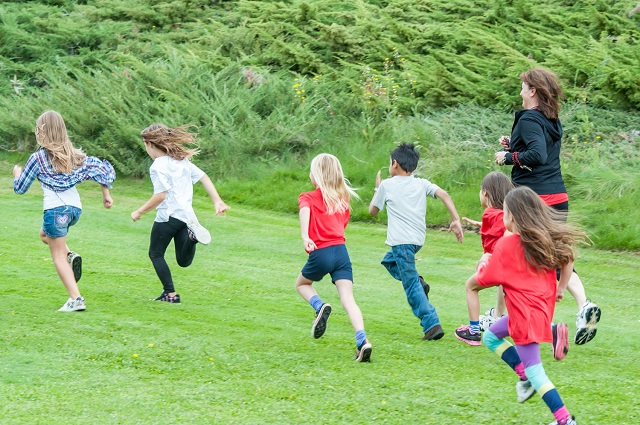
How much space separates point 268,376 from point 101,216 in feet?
27.1

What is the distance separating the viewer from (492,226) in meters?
7.38

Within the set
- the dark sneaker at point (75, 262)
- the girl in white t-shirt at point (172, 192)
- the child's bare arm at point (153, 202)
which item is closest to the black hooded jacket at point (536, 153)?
the girl in white t-shirt at point (172, 192)

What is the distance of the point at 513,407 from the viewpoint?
602cm

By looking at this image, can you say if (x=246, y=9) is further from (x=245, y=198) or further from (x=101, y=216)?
(x=101, y=216)

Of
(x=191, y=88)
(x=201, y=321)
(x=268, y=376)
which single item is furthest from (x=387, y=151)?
(x=268, y=376)

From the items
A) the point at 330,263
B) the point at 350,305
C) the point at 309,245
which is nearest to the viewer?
the point at 309,245

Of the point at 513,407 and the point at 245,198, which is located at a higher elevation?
the point at 513,407

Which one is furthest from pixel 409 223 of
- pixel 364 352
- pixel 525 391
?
pixel 525 391

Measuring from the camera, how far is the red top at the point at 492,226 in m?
7.33

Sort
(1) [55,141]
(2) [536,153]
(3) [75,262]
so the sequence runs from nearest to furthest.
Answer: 1. (2) [536,153]
2. (1) [55,141]
3. (3) [75,262]

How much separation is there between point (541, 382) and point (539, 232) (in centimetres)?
86

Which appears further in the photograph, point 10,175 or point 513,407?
point 10,175

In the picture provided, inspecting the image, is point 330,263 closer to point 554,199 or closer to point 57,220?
point 554,199

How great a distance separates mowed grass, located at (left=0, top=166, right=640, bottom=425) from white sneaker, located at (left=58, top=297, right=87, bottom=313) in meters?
0.12
